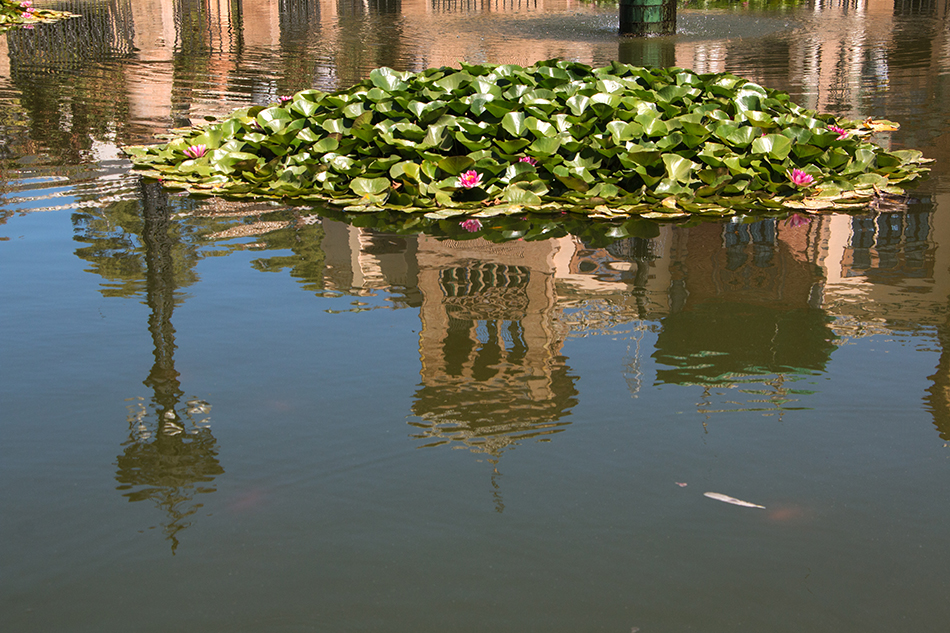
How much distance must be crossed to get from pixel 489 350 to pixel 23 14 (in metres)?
19.3

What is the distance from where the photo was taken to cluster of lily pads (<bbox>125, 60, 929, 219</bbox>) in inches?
203

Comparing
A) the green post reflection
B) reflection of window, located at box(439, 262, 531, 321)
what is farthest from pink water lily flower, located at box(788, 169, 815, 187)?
the green post reflection

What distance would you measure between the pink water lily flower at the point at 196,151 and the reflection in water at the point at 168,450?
283cm

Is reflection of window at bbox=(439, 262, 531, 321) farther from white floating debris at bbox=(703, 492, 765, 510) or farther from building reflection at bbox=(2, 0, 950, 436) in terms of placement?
white floating debris at bbox=(703, 492, 765, 510)

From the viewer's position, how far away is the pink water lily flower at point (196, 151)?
233 inches

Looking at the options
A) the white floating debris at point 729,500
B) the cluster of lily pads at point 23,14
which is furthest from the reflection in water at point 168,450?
the cluster of lily pads at point 23,14

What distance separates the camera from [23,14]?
18.6 m

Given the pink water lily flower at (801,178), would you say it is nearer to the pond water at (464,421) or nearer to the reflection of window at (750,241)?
the pond water at (464,421)

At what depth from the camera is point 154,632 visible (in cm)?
185

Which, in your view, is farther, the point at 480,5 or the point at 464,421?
the point at 480,5

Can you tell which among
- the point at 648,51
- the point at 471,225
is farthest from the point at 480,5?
the point at 471,225

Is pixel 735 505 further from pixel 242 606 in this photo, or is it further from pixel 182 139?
pixel 182 139

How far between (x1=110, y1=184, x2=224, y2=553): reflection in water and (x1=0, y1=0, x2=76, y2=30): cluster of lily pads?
17175mm

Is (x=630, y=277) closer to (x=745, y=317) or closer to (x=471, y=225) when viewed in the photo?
(x=745, y=317)
